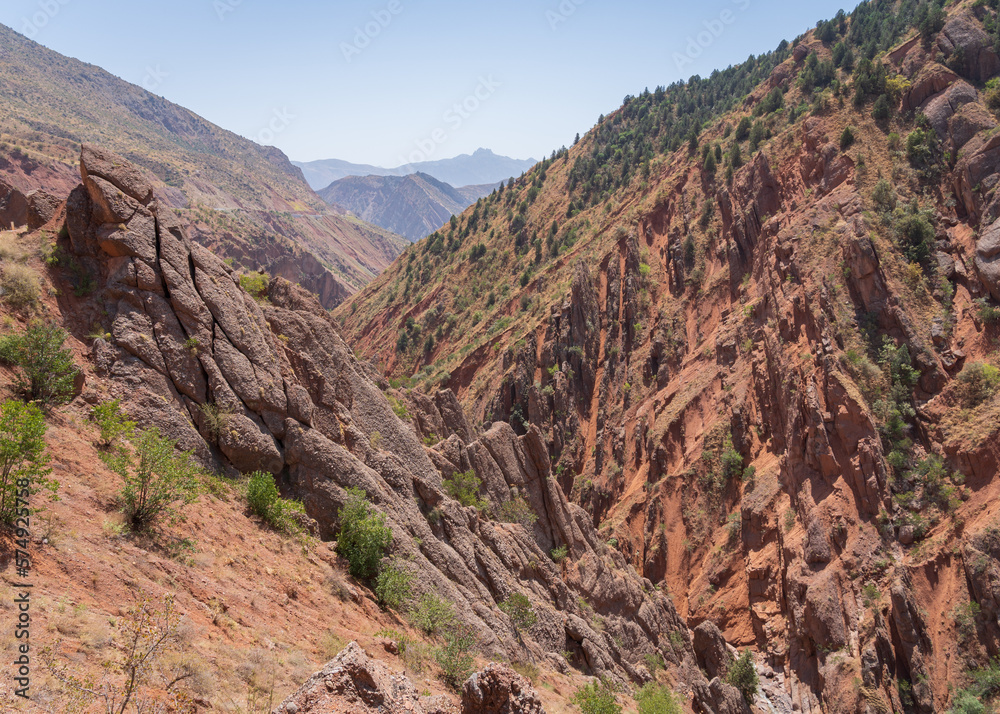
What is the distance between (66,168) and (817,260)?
102 metres

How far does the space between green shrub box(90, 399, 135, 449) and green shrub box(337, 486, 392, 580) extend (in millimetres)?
5229

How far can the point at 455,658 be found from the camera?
1298cm

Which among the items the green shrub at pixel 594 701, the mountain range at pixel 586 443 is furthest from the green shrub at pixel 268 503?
the green shrub at pixel 594 701

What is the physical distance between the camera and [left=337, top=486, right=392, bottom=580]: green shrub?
45.8ft

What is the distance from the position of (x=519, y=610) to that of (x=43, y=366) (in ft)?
47.2

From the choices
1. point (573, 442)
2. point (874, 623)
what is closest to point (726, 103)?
point (573, 442)

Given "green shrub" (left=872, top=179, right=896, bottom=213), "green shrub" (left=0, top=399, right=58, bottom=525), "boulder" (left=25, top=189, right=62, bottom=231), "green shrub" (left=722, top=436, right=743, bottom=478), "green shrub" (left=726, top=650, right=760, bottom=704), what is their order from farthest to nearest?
1. "green shrub" (left=872, top=179, right=896, bottom=213)
2. "green shrub" (left=722, top=436, right=743, bottom=478)
3. "green shrub" (left=726, top=650, right=760, bottom=704)
4. "boulder" (left=25, top=189, right=62, bottom=231)
5. "green shrub" (left=0, top=399, right=58, bottom=525)

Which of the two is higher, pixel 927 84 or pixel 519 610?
pixel 927 84

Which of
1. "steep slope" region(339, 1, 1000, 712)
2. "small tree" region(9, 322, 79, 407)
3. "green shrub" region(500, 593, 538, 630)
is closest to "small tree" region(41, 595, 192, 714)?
"small tree" region(9, 322, 79, 407)

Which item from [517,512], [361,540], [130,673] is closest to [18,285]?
[361,540]

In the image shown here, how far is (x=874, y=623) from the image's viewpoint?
25.5 meters

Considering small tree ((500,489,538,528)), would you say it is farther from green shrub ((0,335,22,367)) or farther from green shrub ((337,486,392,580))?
green shrub ((0,335,22,367))

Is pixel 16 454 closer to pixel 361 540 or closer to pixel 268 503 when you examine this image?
pixel 268 503

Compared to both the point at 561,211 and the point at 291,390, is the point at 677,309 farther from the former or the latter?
the point at 291,390
